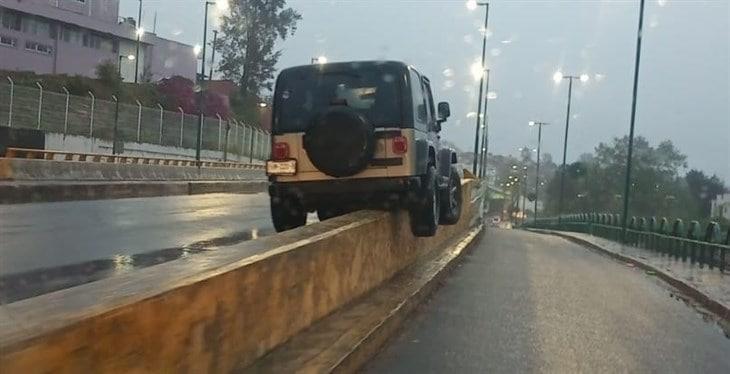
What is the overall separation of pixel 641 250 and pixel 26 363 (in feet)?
83.0

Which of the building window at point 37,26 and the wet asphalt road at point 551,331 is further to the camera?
the building window at point 37,26

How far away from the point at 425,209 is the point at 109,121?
37.5 meters

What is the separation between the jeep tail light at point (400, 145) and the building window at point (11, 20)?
167 ft

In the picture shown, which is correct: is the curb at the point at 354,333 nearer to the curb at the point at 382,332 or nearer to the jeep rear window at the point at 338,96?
the curb at the point at 382,332

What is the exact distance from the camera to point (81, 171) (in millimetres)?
25391

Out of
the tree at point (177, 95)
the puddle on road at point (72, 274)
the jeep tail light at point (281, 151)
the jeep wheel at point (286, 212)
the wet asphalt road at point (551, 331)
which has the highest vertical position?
the tree at point (177, 95)

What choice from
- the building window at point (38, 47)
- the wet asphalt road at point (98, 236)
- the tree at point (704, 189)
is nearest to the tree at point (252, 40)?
the building window at point (38, 47)

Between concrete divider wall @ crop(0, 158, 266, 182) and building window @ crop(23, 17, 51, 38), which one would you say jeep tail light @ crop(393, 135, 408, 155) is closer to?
concrete divider wall @ crop(0, 158, 266, 182)

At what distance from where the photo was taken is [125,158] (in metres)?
38.2

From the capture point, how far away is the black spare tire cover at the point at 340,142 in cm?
1090

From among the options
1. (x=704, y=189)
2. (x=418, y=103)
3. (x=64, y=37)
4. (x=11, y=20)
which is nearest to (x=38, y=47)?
(x=64, y=37)

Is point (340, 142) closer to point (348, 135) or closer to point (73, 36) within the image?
point (348, 135)

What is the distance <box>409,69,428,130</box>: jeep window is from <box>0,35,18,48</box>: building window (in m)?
50.3

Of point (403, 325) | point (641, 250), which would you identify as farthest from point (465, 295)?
point (641, 250)
